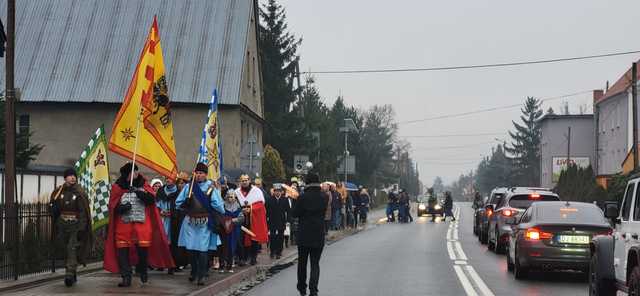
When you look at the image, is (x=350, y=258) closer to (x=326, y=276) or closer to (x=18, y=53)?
(x=326, y=276)

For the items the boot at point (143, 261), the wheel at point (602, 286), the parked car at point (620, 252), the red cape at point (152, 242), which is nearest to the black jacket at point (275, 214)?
the red cape at point (152, 242)

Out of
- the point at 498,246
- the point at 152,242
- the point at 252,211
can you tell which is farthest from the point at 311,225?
the point at 498,246

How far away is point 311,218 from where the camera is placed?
523 inches

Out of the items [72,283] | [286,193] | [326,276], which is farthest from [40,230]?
[286,193]

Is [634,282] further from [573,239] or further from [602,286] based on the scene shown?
[573,239]

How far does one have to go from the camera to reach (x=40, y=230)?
15602 millimetres

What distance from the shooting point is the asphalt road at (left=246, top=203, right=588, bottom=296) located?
48.8 ft

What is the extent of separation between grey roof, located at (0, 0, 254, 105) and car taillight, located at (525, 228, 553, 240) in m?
23.9

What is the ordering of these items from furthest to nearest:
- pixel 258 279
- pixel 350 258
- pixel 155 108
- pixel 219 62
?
pixel 219 62
pixel 350 258
pixel 258 279
pixel 155 108

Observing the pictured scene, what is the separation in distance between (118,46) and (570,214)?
28.5m

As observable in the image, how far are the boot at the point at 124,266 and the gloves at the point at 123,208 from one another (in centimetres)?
53

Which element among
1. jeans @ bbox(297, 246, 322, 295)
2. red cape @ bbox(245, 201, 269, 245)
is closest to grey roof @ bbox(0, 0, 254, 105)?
red cape @ bbox(245, 201, 269, 245)

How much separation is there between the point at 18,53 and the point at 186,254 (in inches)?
1053

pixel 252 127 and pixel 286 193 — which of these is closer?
pixel 286 193
